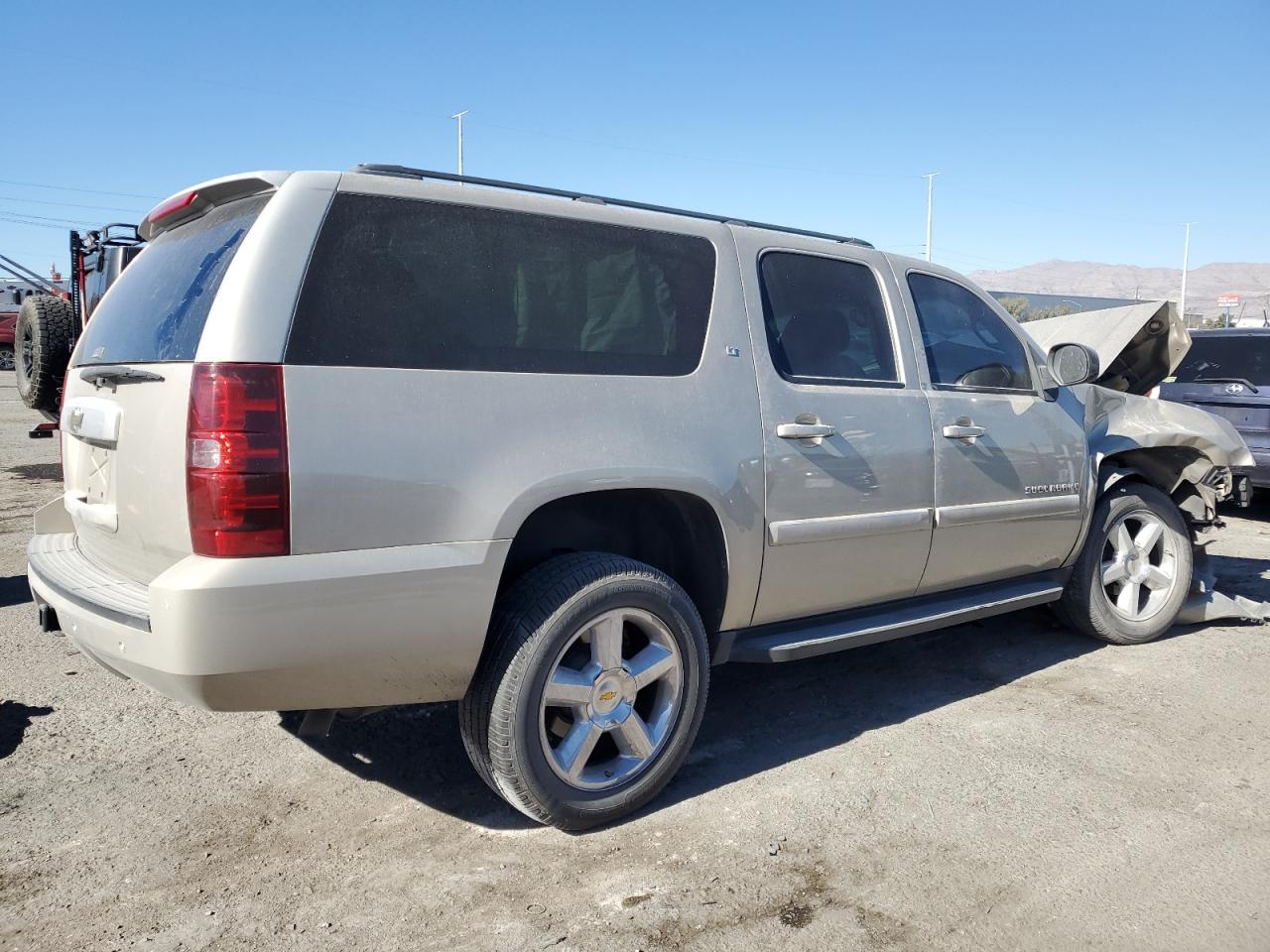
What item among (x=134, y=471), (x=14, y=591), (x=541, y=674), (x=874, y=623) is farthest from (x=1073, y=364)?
(x=14, y=591)

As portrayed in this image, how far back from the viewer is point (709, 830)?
3.07 m

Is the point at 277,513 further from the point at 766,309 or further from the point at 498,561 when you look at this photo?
the point at 766,309

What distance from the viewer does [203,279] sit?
2.74 metres

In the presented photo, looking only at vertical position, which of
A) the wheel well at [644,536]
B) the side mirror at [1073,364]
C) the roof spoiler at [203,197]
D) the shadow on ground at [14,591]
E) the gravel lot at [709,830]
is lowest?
the gravel lot at [709,830]

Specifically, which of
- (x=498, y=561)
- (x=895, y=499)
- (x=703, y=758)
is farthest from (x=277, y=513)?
(x=895, y=499)

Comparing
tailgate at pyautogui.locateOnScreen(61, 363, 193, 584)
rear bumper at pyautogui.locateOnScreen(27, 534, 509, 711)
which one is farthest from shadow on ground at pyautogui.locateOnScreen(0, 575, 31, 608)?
rear bumper at pyautogui.locateOnScreen(27, 534, 509, 711)

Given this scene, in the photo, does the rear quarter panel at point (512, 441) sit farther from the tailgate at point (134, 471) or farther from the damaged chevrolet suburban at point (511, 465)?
the tailgate at point (134, 471)

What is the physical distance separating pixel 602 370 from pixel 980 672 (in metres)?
2.70

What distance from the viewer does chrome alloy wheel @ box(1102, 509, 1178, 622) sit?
5074 mm

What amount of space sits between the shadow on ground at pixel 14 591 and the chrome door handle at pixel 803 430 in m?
4.21

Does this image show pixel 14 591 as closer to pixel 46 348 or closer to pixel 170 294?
pixel 170 294

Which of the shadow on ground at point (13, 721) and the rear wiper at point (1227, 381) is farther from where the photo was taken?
the rear wiper at point (1227, 381)

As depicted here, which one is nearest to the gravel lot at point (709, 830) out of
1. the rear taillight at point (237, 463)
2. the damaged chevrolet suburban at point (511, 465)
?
the damaged chevrolet suburban at point (511, 465)

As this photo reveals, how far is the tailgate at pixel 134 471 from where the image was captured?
2.51 meters
